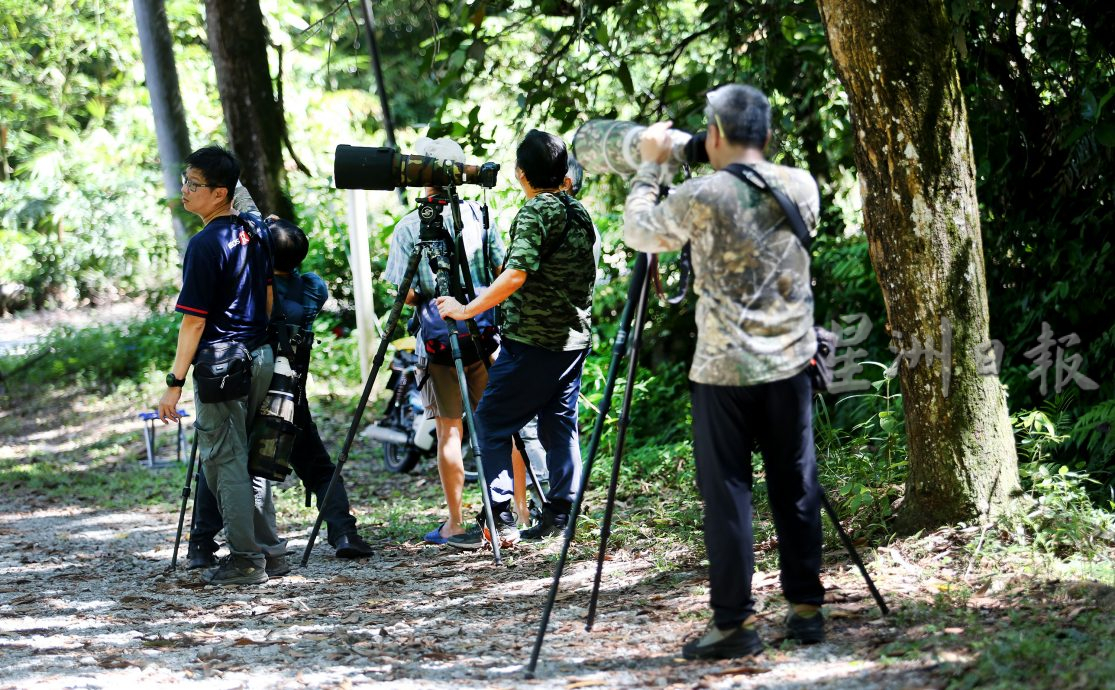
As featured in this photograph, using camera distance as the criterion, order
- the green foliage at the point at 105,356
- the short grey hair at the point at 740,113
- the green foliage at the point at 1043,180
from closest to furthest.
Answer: the short grey hair at the point at 740,113 → the green foliage at the point at 1043,180 → the green foliage at the point at 105,356

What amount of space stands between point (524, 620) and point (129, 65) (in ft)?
52.9

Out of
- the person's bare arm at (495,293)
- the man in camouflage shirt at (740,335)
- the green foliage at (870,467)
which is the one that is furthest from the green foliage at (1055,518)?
the person's bare arm at (495,293)

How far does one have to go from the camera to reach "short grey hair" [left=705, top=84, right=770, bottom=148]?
3572mm

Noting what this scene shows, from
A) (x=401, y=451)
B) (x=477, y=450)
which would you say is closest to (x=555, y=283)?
(x=477, y=450)

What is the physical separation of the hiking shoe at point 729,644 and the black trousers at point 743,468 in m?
0.04

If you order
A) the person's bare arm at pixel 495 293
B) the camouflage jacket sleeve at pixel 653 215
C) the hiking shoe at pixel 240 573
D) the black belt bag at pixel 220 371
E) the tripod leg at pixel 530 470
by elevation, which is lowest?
the hiking shoe at pixel 240 573

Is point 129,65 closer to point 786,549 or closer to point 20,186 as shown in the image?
point 20,186

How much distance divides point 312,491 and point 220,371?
3.66ft

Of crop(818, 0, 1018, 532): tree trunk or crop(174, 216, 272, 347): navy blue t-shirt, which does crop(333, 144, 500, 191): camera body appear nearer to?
crop(174, 216, 272, 347): navy blue t-shirt

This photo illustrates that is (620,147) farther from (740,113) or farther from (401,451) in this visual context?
(401,451)

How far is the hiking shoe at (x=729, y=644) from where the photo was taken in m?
3.73

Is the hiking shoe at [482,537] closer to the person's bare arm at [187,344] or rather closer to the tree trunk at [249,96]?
the person's bare arm at [187,344]

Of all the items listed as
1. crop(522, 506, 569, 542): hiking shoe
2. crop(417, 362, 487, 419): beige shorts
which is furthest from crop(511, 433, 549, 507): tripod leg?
crop(417, 362, 487, 419): beige shorts

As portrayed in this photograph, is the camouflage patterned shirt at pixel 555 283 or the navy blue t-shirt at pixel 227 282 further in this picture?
the camouflage patterned shirt at pixel 555 283
